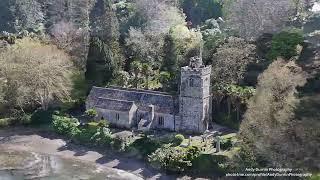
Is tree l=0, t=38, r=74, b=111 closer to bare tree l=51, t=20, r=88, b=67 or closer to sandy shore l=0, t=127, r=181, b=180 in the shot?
sandy shore l=0, t=127, r=181, b=180

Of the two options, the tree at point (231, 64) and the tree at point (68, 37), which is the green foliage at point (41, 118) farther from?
the tree at point (231, 64)

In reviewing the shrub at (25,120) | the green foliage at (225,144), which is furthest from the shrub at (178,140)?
the shrub at (25,120)

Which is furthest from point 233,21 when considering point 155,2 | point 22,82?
point 22,82

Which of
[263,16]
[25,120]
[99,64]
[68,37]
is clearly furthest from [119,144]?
[68,37]

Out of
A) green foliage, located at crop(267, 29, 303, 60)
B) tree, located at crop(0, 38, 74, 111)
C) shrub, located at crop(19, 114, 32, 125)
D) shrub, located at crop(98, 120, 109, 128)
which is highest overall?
green foliage, located at crop(267, 29, 303, 60)

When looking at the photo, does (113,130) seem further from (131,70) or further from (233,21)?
(233,21)

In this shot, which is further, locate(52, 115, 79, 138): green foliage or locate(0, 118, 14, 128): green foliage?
locate(0, 118, 14, 128): green foliage

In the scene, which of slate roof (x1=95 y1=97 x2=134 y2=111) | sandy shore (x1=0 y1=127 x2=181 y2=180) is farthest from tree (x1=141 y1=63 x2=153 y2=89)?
sandy shore (x1=0 y1=127 x2=181 y2=180)
